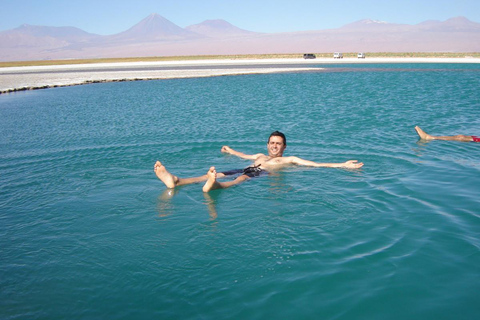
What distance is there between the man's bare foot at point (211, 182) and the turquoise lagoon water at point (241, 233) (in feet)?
0.94

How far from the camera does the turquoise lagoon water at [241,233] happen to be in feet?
16.2

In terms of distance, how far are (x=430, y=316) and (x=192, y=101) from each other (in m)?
23.6

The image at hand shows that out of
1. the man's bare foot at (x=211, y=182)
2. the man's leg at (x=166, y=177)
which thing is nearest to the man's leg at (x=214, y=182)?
the man's bare foot at (x=211, y=182)

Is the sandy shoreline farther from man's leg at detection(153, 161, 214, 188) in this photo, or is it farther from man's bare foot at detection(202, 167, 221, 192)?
man's bare foot at detection(202, 167, 221, 192)

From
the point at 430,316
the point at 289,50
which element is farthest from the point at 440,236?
the point at 289,50

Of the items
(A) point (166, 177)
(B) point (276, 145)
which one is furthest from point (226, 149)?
(A) point (166, 177)

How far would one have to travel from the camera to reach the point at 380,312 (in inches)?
185

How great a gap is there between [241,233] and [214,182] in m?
Result: 1.71

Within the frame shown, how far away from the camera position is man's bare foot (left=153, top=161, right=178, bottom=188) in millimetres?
8103

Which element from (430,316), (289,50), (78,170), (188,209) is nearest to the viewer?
(430,316)

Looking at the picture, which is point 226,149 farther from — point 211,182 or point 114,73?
point 114,73

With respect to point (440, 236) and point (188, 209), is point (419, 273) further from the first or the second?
point (188, 209)

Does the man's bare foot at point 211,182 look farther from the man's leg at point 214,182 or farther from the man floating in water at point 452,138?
the man floating in water at point 452,138

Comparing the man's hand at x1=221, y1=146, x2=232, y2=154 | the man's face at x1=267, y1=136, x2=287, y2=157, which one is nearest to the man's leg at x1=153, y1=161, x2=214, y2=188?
the man's face at x1=267, y1=136, x2=287, y2=157
